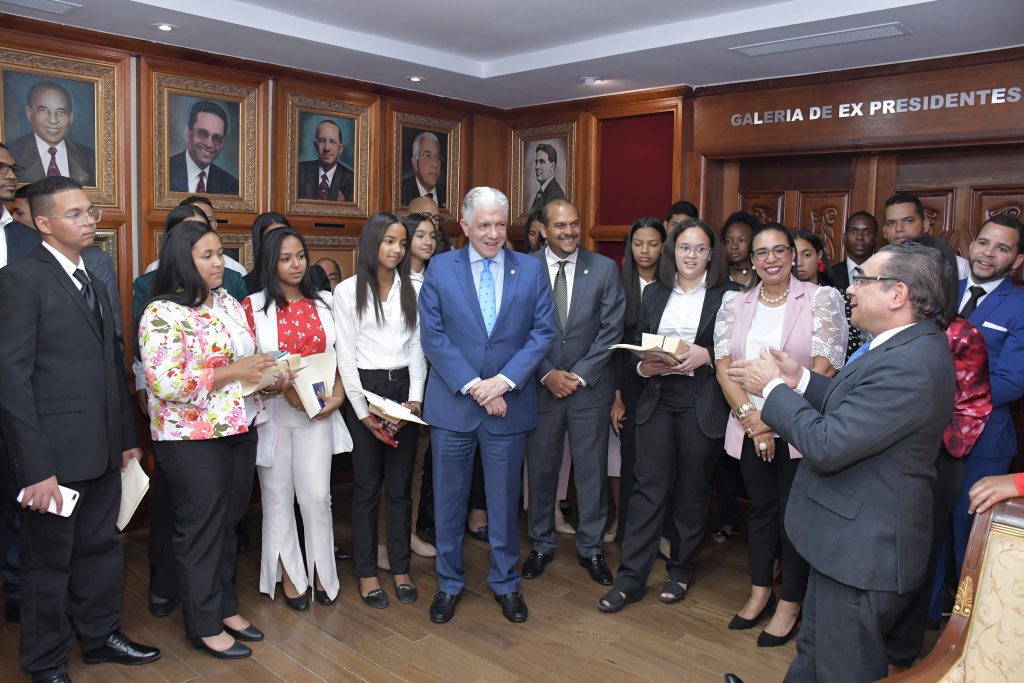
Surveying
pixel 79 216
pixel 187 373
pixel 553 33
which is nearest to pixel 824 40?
pixel 553 33

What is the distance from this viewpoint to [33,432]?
2928 mm

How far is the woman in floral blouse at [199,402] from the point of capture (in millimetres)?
3211

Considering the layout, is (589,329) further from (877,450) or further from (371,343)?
(877,450)

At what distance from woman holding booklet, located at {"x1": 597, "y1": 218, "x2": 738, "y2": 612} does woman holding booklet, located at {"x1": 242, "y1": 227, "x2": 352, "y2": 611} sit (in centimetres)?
144

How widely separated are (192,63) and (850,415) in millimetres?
4637

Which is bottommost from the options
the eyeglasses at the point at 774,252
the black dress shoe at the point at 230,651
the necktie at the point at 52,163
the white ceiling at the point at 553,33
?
the black dress shoe at the point at 230,651

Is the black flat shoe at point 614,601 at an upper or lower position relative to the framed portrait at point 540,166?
lower

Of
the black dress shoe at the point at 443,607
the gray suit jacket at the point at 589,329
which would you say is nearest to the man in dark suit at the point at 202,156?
the gray suit jacket at the point at 589,329

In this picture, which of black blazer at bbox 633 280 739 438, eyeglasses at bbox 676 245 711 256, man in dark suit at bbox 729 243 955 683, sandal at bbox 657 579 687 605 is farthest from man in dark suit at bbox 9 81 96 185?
man in dark suit at bbox 729 243 955 683

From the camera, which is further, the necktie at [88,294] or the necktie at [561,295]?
the necktie at [561,295]

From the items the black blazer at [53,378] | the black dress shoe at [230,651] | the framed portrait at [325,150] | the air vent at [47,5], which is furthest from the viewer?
the framed portrait at [325,150]

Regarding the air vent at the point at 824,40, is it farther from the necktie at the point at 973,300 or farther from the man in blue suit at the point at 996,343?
the necktie at the point at 973,300

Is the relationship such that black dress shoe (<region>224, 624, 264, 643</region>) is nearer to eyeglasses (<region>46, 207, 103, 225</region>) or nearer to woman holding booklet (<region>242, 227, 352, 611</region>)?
woman holding booklet (<region>242, 227, 352, 611</region>)

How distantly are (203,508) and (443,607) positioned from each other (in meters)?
1.20
